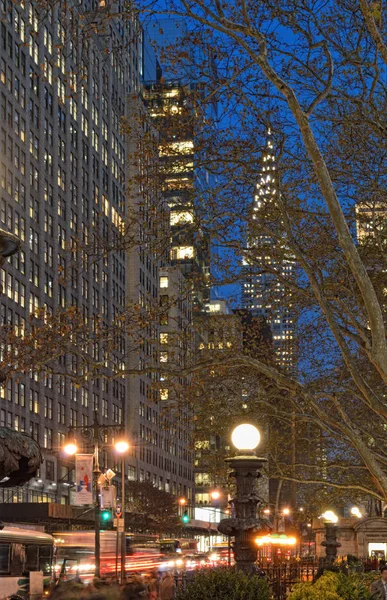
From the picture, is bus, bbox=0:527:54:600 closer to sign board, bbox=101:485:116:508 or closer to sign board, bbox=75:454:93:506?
sign board, bbox=75:454:93:506

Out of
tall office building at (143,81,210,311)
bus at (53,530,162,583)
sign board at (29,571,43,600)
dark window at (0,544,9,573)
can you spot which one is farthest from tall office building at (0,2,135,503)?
tall office building at (143,81,210,311)

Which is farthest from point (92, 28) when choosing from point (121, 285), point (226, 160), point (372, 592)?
point (121, 285)

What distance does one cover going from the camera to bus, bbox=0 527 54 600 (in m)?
25.8

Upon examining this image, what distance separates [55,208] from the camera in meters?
85.6

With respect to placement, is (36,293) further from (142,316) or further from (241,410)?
(142,316)

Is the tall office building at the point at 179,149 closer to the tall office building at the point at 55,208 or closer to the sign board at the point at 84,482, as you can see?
the sign board at the point at 84,482

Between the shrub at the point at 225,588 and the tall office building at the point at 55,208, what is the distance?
44.3 m

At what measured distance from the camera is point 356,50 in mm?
18359

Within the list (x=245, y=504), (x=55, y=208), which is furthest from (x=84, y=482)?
(x=55, y=208)

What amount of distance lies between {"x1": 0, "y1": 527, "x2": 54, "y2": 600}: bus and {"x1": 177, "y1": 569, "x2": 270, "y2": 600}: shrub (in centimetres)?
1027

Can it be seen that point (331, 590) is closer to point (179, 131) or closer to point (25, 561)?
point (179, 131)

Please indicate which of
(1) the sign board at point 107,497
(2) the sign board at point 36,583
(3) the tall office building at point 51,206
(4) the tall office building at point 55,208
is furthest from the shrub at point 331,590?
(3) the tall office building at point 51,206

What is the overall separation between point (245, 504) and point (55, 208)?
7246 centimetres

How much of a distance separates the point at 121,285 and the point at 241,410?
77.3 m
